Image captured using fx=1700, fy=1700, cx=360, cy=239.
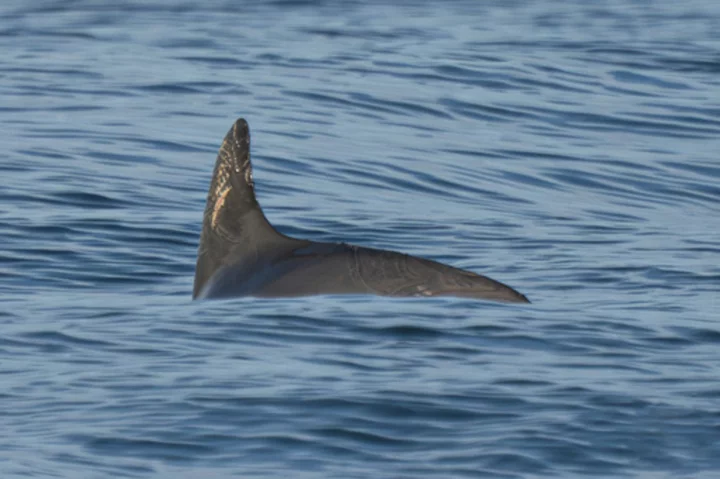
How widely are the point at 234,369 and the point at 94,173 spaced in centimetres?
858

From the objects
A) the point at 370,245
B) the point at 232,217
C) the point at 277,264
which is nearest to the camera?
the point at 277,264

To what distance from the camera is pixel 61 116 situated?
79.1 ft

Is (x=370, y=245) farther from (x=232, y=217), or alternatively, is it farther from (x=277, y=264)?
(x=277, y=264)

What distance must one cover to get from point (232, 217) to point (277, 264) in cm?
58

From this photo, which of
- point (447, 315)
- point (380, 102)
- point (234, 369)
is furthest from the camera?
point (380, 102)

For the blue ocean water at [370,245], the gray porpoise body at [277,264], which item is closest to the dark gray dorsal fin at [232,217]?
the gray porpoise body at [277,264]

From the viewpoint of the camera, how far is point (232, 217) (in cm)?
1281

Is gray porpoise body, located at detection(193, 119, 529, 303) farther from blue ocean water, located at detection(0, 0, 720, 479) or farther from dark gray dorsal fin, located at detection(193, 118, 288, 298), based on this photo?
blue ocean water, located at detection(0, 0, 720, 479)

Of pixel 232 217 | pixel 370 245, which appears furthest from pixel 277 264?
pixel 370 245

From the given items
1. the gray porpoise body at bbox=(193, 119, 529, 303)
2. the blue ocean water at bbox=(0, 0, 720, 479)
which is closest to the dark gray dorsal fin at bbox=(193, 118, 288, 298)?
the gray porpoise body at bbox=(193, 119, 529, 303)

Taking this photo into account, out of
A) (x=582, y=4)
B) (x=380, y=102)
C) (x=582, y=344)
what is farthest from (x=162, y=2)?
(x=582, y=344)

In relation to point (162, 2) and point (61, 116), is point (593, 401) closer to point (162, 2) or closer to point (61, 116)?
point (61, 116)

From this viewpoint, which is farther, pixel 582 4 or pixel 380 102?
pixel 582 4

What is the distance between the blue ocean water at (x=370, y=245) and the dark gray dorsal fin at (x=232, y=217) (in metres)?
0.64
